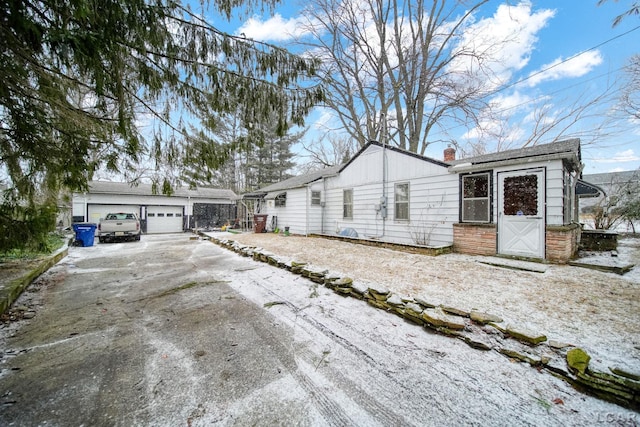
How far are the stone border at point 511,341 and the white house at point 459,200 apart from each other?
14.9 feet

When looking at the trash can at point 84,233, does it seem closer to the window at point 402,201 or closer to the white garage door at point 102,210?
the white garage door at point 102,210

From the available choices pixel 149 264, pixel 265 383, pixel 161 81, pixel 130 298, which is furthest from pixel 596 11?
pixel 149 264

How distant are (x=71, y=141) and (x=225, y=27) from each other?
2452mm

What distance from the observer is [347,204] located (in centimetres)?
1060

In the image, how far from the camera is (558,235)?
5555 mm

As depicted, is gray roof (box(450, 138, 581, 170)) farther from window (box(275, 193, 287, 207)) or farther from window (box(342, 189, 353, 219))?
window (box(275, 193, 287, 207))

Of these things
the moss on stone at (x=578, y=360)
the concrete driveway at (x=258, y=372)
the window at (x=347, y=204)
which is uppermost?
the window at (x=347, y=204)

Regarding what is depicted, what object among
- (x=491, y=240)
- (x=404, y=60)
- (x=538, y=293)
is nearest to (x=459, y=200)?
(x=491, y=240)

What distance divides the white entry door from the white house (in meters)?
0.02

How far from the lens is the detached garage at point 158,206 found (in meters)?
14.4

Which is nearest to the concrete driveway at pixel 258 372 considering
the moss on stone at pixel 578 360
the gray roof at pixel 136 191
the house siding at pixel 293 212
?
the moss on stone at pixel 578 360

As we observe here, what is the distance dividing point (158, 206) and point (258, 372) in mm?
18103

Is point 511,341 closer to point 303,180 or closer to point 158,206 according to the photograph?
point 303,180

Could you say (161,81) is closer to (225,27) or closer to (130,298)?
(225,27)
